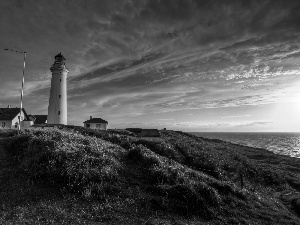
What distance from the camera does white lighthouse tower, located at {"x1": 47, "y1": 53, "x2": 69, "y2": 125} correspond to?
43375mm

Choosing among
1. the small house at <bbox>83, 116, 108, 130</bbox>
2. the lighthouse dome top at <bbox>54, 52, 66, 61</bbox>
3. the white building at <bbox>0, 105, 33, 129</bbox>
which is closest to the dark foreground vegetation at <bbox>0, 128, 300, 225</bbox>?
the lighthouse dome top at <bbox>54, 52, 66, 61</bbox>

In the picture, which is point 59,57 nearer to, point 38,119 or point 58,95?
point 58,95

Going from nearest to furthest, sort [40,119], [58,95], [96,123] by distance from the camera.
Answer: [58,95] < [96,123] < [40,119]

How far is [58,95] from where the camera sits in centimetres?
4366

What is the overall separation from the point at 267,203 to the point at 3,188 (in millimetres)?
15886

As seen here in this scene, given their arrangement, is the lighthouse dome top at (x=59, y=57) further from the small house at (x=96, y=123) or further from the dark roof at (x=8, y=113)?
the small house at (x=96, y=123)

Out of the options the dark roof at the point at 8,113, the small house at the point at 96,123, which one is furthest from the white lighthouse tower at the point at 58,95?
the small house at the point at 96,123

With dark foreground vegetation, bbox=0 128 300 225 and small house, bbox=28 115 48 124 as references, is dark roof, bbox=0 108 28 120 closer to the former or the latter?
small house, bbox=28 115 48 124

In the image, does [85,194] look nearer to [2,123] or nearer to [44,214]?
[44,214]

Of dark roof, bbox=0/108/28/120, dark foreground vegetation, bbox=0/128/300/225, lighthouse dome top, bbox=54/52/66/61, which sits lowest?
dark foreground vegetation, bbox=0/128/300/225

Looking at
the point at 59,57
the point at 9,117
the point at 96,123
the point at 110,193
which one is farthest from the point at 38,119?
the point at 110,193

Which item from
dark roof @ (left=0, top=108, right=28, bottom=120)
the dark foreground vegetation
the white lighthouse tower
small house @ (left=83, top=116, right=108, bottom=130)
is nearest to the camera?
the dark foreground vegetation

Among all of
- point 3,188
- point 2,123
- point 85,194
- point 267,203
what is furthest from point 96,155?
point 2,123

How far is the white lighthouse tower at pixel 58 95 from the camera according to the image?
43375 millimetres
